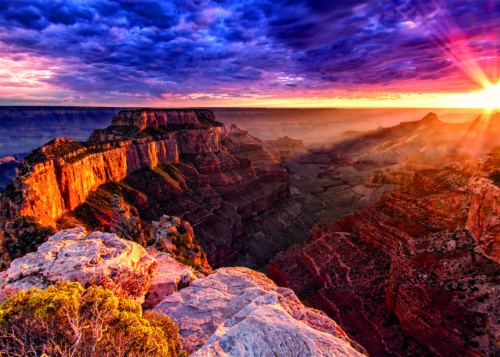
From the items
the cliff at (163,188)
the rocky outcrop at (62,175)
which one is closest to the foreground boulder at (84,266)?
the rocky outcrop at (62,175)

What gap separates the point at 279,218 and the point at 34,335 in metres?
61.7

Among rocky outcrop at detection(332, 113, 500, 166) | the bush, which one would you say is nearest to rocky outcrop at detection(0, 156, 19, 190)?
the bush

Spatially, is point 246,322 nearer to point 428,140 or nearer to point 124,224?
point 124,224

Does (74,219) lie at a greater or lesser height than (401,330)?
greater

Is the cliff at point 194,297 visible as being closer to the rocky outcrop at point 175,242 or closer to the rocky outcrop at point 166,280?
the rocky outcrop at point 166,280

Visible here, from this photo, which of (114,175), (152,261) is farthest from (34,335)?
(114,175)

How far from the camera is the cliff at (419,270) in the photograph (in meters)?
21.0

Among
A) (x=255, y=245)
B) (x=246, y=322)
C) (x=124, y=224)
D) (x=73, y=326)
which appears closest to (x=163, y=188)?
(x=124, y=224)

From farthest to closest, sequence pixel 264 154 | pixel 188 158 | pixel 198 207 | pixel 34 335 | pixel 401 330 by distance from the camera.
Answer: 1. pixel 264 154
2. pixel 188 158
3. pixel 198 207
4. pixel 401 330
5. pixel 34 335

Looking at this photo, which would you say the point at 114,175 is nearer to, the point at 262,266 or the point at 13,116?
the point at 262,266

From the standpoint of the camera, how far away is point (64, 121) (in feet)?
646

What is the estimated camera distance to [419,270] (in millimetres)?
26203

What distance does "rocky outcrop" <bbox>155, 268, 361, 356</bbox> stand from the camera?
12.8m

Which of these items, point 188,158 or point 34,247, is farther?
point 188,158
